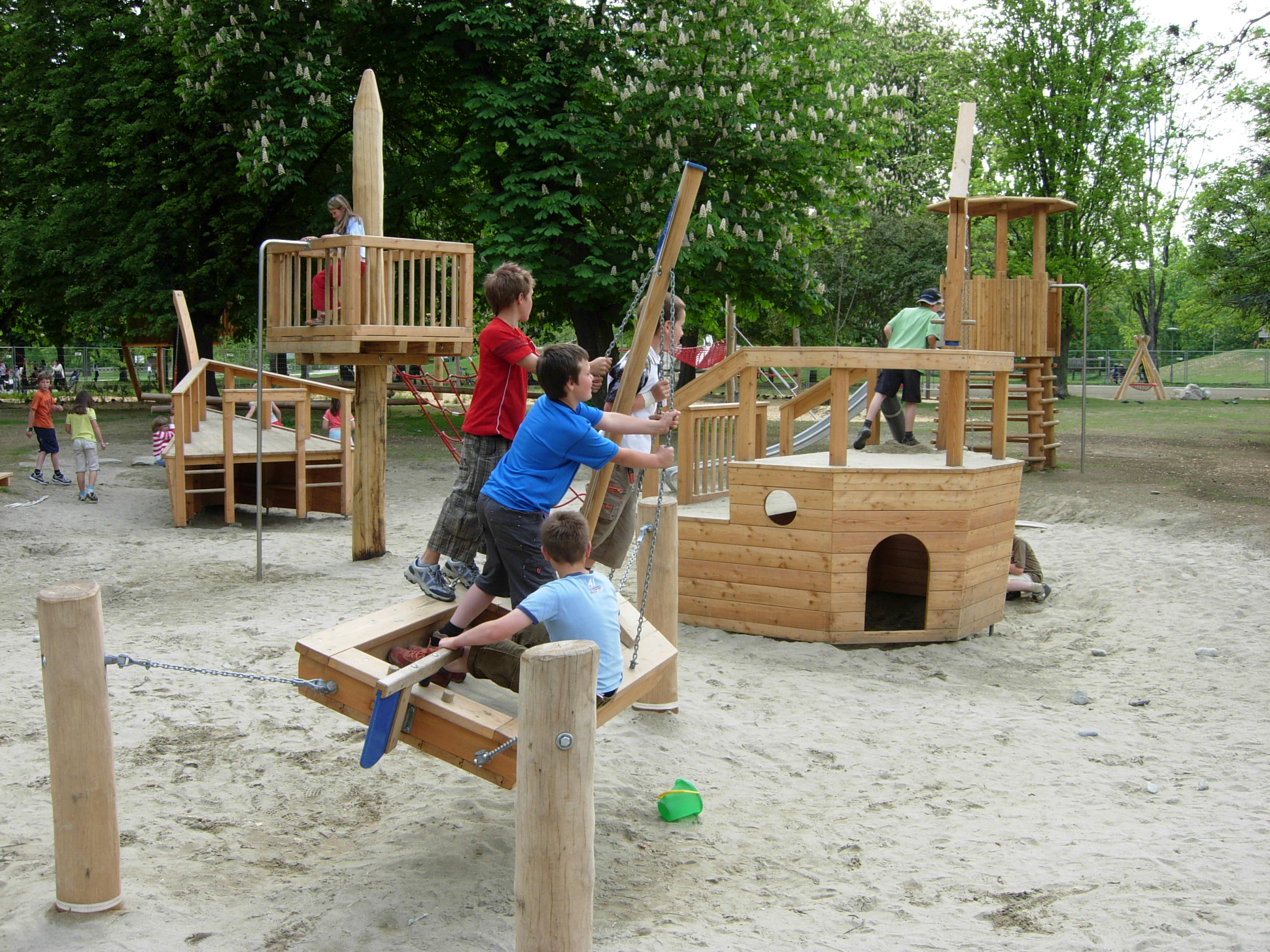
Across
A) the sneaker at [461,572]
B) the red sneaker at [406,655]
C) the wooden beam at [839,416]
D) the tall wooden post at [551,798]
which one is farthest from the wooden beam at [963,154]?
the tall wooden post at [551,798]

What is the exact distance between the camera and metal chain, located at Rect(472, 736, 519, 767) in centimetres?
367

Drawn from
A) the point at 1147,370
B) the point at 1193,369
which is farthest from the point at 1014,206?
the point at 1193,369

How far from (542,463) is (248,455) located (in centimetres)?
932

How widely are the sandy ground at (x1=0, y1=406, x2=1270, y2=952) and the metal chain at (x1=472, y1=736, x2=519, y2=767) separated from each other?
603mm

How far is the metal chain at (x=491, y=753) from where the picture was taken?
12.0 ft

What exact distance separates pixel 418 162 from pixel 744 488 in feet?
52.5

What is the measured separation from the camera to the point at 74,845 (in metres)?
3.59

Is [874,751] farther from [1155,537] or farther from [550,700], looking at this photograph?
[1155,537]

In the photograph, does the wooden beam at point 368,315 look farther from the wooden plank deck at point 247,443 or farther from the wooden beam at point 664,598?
the wooden beam at point 664,598

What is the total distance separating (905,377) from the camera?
10.3 meters

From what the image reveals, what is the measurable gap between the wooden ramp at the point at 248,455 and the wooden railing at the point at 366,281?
2429mm

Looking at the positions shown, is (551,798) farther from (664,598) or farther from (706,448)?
(706,448)

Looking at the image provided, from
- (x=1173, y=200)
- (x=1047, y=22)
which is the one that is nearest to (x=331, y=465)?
(x=1047, y=22)

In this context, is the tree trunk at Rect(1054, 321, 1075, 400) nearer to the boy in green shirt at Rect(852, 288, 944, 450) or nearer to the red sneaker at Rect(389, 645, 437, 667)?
the boy in green shirt at Rect(852, 288, 944, 450)
